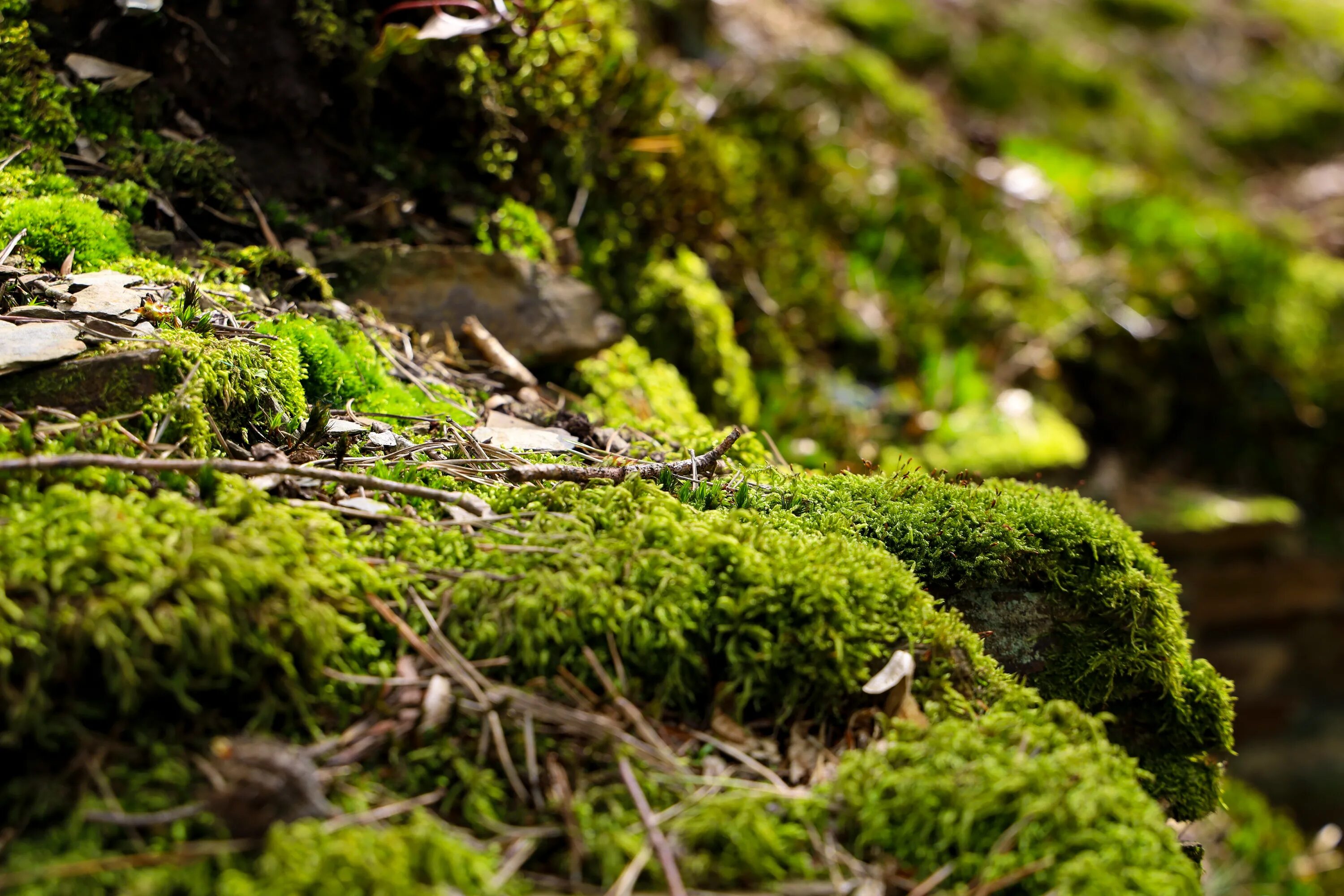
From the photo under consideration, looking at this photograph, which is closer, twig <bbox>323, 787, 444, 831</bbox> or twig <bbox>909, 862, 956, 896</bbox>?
twig <bbox>323, 787, 444, 831</bbox>

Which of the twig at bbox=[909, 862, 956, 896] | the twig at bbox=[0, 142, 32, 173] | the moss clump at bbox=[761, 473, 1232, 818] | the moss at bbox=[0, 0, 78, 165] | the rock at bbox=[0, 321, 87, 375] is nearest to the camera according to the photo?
the twig at bbox=[909, 862, 956, 896]

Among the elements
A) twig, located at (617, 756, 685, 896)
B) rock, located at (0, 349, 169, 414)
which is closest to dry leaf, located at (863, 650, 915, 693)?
twig, located at (617, 756, 685, 896)

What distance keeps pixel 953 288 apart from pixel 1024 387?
804mm

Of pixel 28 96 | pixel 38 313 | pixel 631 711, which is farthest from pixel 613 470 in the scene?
pixel 28 96

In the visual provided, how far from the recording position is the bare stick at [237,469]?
1.72 meters

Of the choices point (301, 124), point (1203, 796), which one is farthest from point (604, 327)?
point (1203, 796)

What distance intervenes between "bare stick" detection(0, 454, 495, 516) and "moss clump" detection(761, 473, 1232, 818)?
2.78ft

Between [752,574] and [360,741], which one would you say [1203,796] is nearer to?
[752,574]

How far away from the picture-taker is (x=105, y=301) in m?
2.35

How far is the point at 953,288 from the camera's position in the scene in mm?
5617

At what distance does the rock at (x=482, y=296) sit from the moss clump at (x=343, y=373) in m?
0.54

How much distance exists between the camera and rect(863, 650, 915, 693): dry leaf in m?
1.87

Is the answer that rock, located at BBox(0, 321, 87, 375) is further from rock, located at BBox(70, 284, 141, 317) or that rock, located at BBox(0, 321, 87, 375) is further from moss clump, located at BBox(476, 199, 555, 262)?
moss clump, located at BBox(476, 199, 555, 262)

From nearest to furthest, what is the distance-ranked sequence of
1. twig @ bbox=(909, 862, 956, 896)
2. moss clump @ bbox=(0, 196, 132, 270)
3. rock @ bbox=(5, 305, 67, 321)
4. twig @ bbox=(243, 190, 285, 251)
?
1. twig @ bbox=(909, 862, 956, 896)
2. rock @ bbox=(5, 305, 67, 321)
3. moss clump @ bbox=(0, 196, 132, 270)
4. twig @ bbox=(243, 190, 285, 251)
